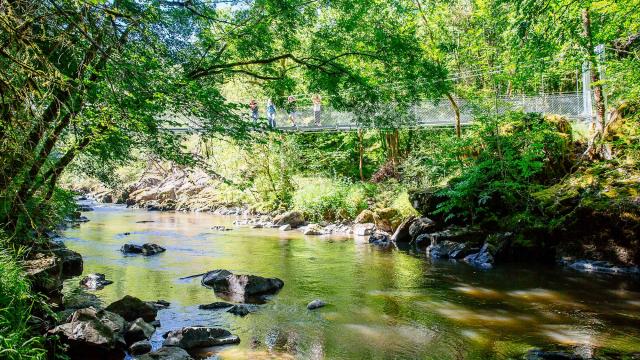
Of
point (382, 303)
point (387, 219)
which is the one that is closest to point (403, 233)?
point (387, 219)

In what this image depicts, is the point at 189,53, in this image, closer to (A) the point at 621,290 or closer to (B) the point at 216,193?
(A) the point at 621,290

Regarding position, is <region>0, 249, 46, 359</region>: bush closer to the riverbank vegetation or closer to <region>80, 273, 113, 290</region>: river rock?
the riverbank vegetation

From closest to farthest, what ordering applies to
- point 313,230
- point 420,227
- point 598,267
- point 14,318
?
point 14,318 → point 598,267 → point 420,227 → point 313,230

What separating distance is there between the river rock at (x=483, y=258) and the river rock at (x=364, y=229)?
347cm

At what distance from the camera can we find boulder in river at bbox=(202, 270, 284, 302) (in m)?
6.00

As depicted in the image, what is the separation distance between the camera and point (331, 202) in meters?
14.1

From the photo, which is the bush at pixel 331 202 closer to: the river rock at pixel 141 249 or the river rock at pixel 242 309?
the river rock at pixel 141 249

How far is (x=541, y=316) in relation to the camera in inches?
201

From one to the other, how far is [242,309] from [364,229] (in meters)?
6.81

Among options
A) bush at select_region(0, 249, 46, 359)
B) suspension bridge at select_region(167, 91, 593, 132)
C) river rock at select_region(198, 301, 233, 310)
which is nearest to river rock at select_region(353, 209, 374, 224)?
suspension bridge at select_region(167, 91, 593, 132)

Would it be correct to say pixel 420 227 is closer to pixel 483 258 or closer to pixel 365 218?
pixel 483 258

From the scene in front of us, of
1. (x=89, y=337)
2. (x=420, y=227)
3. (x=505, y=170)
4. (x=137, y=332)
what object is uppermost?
(x=505, y=170)

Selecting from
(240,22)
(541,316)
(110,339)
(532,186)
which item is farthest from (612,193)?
(110,339)

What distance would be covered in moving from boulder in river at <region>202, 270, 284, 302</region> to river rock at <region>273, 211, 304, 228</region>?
22.9ft
